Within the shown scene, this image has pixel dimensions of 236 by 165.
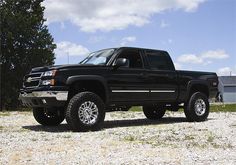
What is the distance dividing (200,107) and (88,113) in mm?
4284

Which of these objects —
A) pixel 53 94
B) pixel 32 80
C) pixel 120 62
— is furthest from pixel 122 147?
pixel 32 80

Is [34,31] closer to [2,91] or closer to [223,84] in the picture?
[2,91]

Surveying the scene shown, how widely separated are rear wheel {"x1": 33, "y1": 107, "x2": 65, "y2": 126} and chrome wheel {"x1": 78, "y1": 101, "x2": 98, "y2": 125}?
155cm

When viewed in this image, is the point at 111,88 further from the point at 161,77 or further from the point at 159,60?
the point at 159,60

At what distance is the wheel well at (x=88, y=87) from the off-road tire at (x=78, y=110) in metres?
0.34

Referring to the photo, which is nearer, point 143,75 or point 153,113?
point 143,75

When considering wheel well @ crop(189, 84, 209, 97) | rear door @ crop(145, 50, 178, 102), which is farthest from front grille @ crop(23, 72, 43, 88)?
wheel well @ crop(189, 84, 209, 97)

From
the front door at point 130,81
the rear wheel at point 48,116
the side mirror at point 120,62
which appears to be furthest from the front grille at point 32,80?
the side mirror at point 120,62

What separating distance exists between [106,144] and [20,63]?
2509 centimetres

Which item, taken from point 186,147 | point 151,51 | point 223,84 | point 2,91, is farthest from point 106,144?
point 223,84

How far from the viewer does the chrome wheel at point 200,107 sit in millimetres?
12559

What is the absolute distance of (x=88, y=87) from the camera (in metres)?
10.3

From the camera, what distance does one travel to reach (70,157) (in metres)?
6.33

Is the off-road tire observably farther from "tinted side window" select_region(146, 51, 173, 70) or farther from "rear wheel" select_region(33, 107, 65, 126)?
"tinted side window" select_region(146, 51, 173, 70)
